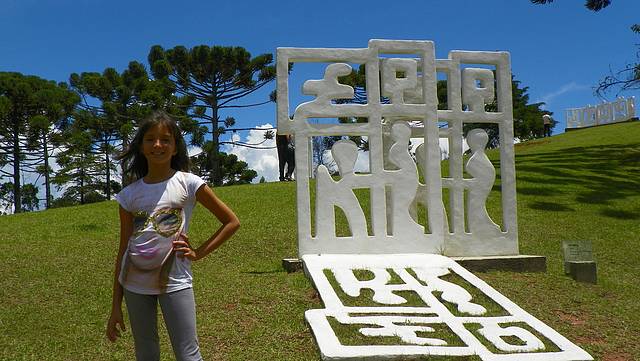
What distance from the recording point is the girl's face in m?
2.50

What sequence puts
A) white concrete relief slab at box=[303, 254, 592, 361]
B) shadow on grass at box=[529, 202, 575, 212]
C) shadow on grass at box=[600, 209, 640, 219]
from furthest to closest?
shadow on grass at box=[529, 202, 575, 212]
shadow on grass at box=[600, 209, 640, 219]
white concrete relief slab at box=[303, 254, 592, 361]

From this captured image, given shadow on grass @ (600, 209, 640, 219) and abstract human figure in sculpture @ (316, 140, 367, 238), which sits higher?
abstract human figure in sculpture @ (316, 140, 367, 238)

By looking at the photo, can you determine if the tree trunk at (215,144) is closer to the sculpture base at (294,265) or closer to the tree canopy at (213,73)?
the tree canopy at (213,73)

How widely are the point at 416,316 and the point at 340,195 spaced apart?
1.84 m

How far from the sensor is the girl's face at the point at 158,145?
8.21 ft

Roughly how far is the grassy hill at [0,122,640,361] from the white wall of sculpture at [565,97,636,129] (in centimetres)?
1601

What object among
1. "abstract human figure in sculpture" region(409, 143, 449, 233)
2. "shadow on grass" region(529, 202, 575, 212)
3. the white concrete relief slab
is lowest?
the white concrete relief slab

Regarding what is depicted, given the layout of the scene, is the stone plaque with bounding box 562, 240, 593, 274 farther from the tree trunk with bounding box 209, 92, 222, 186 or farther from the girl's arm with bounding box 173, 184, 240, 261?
the tree trunk with bounding box 209, 92, 222, 186

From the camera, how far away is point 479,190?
6.41 metres

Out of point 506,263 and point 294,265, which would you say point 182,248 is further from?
point 506,263

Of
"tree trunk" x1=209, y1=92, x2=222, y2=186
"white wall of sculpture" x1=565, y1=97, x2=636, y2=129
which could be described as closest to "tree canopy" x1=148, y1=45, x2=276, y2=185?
"tree trunk" x1=209, y1=92, x2=222, y2=186

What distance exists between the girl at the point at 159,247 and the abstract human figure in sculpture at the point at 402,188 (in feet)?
12.2

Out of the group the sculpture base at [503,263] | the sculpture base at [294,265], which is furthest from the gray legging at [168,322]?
the sculpture base at [503,263]

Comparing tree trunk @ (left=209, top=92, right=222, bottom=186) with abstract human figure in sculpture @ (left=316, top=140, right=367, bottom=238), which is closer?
abstract human figure in sculpture @ (left=316, top=140, right=367, bottom=238)
